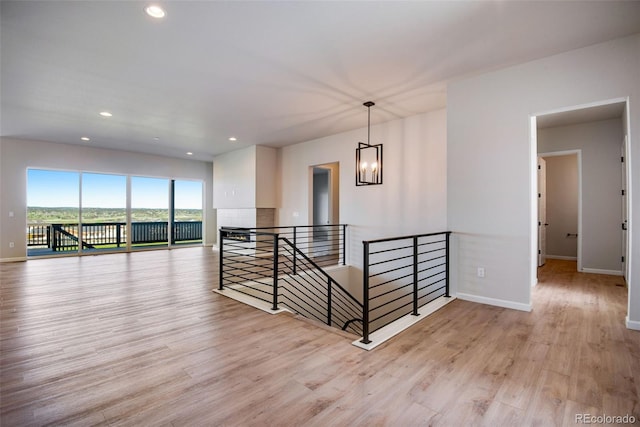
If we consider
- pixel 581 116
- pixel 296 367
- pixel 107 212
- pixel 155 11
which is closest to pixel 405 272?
pixel 296 367

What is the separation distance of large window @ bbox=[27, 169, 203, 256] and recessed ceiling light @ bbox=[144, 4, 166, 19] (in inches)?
289

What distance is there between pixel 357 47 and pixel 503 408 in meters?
3.22

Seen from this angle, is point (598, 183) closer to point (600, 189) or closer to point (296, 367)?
point (600, 189)

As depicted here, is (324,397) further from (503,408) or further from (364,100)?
(364,100)

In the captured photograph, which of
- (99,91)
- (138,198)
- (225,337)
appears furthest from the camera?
(138,198)

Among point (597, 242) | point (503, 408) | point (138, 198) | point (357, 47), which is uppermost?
point (357, 47)

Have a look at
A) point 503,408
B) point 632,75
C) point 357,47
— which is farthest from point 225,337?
point 632,75

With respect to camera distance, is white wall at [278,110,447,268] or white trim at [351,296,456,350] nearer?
white trim at [351,296,456,350]

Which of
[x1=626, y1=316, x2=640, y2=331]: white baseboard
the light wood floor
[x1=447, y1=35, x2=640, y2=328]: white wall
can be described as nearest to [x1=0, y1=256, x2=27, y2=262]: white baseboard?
the light wood floor

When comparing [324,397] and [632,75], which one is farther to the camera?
[632,75]

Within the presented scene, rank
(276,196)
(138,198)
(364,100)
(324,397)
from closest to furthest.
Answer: (324,397), (364,100), (276,196), (138,198)

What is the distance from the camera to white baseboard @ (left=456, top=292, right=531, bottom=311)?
358 cm

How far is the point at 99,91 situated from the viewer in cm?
425

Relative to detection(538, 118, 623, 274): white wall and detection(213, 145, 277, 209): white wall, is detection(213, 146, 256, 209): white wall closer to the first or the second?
detection(213, 145, 277, 209): white wall
